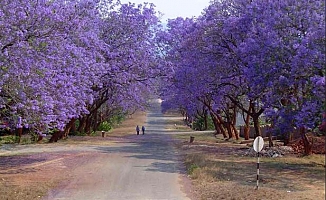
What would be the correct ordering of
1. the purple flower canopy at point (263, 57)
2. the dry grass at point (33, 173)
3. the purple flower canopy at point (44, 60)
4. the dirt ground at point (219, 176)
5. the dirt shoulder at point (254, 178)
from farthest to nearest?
the purple flower canopy at point (44, 60) < the dry grass at point (33, 173) < the dirt ground at point (219, 176) < the purple flower canopy at point (263, 57) < the dirt shoulder at point (254, 178)

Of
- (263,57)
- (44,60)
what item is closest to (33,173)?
(44,60)

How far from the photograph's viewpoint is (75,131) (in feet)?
151

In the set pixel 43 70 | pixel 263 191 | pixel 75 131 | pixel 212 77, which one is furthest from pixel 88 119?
pixel 263 191

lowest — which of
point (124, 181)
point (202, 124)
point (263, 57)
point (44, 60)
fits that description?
point (124, 181)

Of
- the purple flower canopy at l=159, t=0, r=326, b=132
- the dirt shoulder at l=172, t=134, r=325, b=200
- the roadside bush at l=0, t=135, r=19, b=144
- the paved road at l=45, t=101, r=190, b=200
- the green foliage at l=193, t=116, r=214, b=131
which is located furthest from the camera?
the green foliage at l=193, t=116, r=214, b=131

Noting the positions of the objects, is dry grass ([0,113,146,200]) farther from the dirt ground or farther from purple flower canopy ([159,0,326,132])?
purple flower canopy ([159,0,326,132])

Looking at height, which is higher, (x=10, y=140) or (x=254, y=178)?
(x=10, y=140)

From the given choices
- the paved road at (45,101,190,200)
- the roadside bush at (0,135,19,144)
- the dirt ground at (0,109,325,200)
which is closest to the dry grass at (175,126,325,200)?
the dirt ground at (0,109,325,200)

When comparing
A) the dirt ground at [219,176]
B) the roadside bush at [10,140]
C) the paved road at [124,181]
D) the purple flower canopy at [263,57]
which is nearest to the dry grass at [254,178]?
the dirt ground at [219,176]

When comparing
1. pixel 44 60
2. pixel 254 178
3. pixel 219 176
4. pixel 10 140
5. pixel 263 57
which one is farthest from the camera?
pixel 10 140

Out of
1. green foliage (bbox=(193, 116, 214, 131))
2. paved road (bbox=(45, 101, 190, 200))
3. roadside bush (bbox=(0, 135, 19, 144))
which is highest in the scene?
green foliage (bbox=(193, 116, 214, 131))

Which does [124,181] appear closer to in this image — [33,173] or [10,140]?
[33,173]

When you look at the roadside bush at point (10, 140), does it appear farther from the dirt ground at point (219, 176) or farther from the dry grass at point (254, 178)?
the dry grass at point (254, 178)

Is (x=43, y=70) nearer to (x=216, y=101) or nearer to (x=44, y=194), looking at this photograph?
(x=44, y=194)
